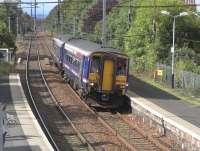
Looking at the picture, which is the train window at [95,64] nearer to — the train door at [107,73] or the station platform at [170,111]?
the train door at [107,73]

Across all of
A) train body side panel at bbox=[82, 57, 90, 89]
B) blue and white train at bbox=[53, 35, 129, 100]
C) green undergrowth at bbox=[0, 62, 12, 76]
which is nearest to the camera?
blue and white train at bbox=[53, 35, 129, 100]

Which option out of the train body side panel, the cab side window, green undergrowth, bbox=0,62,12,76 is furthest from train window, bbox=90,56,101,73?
green undergrowth, bbox=0,62,12,76

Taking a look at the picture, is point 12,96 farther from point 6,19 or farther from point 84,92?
point 6,19

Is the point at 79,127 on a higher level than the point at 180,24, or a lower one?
lower

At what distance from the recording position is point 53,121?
2556 centimetres

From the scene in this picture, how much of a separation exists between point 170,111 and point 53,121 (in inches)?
201

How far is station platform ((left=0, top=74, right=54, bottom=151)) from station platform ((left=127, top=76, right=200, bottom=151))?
485cm

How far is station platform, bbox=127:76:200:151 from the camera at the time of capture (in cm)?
2030

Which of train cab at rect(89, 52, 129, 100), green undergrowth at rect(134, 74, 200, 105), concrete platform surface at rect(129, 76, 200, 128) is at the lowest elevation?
green undergrowth at rect(134, 74, 200, 105)

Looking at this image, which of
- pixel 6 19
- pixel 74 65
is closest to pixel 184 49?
pixel 74 65

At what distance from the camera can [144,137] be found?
22.0 m

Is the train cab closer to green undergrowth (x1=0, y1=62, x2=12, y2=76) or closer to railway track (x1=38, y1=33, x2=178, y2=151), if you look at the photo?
railway track (x1=38, y1=33, x2=178, y2=151)

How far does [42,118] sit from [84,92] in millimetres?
3463

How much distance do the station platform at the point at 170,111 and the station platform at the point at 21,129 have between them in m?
4.85
